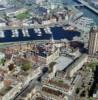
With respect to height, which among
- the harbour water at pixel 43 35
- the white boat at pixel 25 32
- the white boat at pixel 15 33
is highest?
the white boat at pixel 15 33

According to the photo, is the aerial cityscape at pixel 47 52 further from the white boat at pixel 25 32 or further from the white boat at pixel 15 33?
the white boat at pixel 15 33

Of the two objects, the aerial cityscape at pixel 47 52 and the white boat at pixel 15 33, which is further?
the white boat at pixel 15 33

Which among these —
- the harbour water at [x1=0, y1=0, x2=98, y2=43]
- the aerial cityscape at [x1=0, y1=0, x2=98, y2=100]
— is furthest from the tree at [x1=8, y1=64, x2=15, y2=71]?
the harbour water at [x1=0, y1=0, x2=98, y2=43]

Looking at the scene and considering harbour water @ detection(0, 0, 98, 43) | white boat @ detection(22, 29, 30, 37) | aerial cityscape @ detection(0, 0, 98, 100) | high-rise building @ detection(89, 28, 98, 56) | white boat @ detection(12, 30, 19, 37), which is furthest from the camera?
white boat @ detection(22, 29, 30, 37)

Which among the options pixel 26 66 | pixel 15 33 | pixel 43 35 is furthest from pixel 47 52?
pixel 15 33

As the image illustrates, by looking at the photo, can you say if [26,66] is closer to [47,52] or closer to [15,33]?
[47,52]

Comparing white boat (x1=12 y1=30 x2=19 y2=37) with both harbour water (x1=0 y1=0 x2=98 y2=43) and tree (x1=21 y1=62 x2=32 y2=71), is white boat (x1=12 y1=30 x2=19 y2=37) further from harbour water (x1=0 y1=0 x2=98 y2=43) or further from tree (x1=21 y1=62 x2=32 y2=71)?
tree (x1=21 y1=62 x2=32 y2=71)

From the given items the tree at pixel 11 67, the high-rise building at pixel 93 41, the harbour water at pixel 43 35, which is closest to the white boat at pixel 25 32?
the harbour water at pixel 43 35

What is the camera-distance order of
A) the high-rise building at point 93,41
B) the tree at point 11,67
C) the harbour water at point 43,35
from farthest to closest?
the harbour water at point 43,35 < the high-rise building at point 93,41 < the tree at point 11,67

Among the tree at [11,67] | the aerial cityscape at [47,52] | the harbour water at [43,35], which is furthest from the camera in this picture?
the harbour water at [43,35]

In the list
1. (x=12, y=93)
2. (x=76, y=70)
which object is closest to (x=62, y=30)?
(x=76, y=70)
